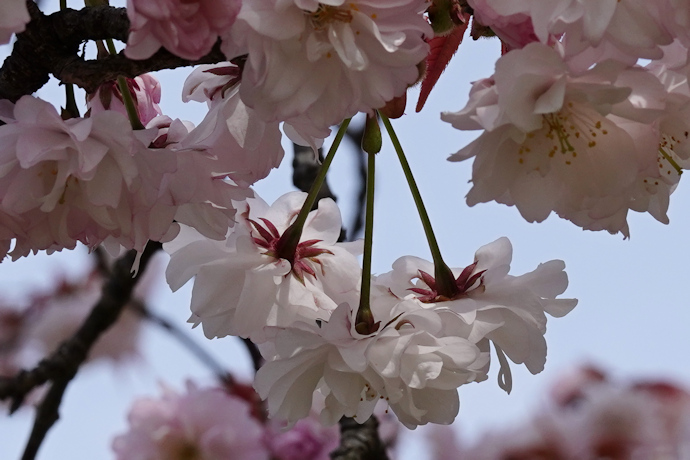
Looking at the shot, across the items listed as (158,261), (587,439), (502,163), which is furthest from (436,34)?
(158,261)

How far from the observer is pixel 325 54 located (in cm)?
72

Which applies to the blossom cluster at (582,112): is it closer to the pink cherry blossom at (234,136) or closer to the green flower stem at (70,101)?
the pink cherry blossom at (234,136)

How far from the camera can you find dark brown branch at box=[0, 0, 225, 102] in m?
0.71

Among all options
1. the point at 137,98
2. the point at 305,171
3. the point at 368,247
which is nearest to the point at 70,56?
the point at 137,98

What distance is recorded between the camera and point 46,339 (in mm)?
3645

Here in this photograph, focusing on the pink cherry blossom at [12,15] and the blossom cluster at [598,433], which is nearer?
the pink cherry blossom at [12,15]

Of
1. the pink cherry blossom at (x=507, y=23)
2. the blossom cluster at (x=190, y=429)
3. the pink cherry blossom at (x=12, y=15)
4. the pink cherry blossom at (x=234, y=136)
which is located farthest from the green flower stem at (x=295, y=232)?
the blossom cluster at (x=190, y=429)

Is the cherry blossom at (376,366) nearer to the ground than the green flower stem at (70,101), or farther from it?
nearer to the ground

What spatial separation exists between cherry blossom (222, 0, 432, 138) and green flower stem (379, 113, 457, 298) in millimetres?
211

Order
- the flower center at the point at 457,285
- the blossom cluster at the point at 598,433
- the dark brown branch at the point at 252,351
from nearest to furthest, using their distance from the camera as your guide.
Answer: the flower center at the point at 457,285 → the dark brown branch at the point at 252,351 → the blossom cluster at the point at 598,433

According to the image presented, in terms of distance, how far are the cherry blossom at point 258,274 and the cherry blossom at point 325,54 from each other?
253mm

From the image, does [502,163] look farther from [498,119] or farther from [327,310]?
[327,310]

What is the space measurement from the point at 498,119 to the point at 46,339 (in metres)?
3.39

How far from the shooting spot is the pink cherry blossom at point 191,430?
87.7 inches
